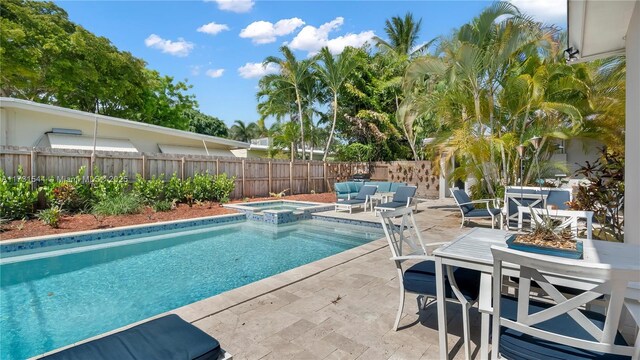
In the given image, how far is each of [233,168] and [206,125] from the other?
2891 centimetres

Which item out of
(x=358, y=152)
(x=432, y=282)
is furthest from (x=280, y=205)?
(x=432, y=282)

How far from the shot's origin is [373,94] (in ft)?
63.5

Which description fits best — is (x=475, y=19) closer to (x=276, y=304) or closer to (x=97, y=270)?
(x=276, y=304)

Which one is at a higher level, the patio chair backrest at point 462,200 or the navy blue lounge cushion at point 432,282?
the patio chair backrest at point 462,200

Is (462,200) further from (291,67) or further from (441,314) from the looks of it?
(291,67)

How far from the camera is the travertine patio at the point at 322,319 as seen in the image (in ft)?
7.79

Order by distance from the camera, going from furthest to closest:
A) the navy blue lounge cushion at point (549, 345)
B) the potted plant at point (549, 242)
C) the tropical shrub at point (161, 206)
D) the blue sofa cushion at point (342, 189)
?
the blue sofa cushion at point (342, 189) < the tropical shrub at point (161, 206) < the potted plant at point (549, 242) < the navy blue lounge cushion at point (549, 345)

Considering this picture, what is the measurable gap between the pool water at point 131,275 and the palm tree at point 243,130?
116 ft

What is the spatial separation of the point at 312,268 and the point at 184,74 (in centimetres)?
2340

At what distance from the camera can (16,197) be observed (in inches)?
287

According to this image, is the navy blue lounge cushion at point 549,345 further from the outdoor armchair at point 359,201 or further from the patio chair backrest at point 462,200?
the outdoor armchair at point 359,201

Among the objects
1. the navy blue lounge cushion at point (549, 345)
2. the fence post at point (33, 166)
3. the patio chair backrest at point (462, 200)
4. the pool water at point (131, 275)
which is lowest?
the pool water at point (131, 275)

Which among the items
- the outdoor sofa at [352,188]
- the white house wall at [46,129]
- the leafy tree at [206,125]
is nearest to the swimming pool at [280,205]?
the outdoor sofa at [352,188]

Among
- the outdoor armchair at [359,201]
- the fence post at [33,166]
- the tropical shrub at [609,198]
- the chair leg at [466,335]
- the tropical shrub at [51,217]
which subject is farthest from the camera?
the outdoor armchair at [359,201]
